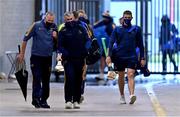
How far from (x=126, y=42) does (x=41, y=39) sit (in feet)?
6.03

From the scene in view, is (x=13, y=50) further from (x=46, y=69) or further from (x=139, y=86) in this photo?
(x=46, y=69)

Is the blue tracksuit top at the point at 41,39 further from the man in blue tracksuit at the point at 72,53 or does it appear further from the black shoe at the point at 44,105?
the black shoe at the point at 44,105

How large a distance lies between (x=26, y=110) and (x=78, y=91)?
41.0 inches

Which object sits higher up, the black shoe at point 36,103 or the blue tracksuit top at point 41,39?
the blue tracksuit top at point 41,39

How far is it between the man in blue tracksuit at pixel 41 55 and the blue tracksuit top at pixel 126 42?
1414mm

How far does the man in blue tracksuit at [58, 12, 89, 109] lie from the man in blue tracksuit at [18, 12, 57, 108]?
288mm

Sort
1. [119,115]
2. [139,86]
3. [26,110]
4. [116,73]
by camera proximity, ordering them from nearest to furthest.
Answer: [119,115] < [26,110] < [116,73] < [139,86]

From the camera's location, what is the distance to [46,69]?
12.3m

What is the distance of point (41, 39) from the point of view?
40.3 feet

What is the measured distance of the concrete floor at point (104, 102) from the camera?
1160 cm

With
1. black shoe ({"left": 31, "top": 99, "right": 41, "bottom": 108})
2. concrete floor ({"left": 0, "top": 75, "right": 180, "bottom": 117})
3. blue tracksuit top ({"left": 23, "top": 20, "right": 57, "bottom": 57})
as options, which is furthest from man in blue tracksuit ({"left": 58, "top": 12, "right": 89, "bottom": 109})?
black shoe ({"left": 31, "top": 99, "right": 41, "bottom": 108})

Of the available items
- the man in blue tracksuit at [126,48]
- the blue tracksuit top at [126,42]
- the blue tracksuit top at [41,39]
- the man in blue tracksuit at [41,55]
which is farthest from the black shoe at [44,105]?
the blue tracksuit top at [126,42]

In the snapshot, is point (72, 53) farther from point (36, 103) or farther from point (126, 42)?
point (126, 42)

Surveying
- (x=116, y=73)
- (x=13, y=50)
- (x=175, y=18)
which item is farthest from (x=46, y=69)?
(x=175, y=18)
